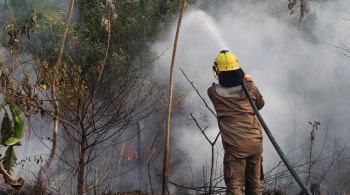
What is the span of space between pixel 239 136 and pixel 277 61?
16.6 metres

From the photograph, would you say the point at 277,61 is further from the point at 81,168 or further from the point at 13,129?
the point at 81,168

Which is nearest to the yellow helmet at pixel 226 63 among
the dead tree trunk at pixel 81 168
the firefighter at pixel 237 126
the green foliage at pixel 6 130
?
the firefighter at pixel 237 126

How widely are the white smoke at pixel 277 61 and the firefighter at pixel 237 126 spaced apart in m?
12.5

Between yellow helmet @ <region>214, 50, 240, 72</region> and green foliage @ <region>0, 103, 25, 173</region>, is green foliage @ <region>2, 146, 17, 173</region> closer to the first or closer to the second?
green foliage @ <region>0, 103, 25, 173</region>

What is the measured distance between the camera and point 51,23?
14.8m

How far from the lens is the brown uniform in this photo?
468 cm

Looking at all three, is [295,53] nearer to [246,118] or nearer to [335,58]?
[335,58]

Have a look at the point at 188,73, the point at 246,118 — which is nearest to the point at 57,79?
the point at 246,118

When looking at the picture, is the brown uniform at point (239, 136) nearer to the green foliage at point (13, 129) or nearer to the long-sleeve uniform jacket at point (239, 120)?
the long-sleeve uniform jacket at point (239, 120)

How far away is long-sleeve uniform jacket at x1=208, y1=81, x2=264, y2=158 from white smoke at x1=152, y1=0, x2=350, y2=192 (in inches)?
491

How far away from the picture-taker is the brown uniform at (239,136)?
468cm

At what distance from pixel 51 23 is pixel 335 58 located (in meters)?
11.6

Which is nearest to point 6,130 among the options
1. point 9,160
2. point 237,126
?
point 9,160

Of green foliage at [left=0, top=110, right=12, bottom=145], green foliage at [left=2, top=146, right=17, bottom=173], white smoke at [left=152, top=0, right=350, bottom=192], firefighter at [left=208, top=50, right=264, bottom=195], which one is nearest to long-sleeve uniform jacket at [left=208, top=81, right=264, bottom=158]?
firefighter at [left=208, top=50, right=264, bottom=195]
